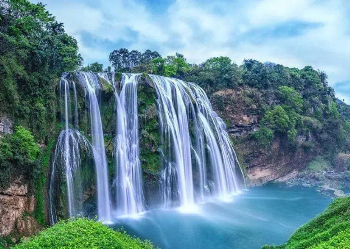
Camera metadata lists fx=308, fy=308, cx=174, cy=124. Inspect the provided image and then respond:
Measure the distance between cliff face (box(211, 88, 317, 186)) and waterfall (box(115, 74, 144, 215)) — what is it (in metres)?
9.38

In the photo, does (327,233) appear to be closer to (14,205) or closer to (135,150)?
(14,205)

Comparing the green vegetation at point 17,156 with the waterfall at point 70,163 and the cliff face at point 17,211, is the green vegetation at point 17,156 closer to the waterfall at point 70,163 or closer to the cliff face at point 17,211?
the cliff face at point 17,211

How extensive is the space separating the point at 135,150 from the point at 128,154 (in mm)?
456

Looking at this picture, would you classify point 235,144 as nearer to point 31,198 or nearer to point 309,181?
point 309,181

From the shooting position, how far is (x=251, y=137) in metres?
24.6

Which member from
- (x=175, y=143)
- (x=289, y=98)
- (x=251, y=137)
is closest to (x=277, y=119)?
(x=251, y=137)

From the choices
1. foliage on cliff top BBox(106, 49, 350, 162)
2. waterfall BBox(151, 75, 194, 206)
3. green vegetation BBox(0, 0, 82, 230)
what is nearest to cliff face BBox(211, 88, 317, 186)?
foliage on cliff top BBox(106, 49, 350, 162)

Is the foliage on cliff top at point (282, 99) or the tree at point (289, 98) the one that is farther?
the tree at point (289, 98)

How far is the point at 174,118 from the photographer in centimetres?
1839

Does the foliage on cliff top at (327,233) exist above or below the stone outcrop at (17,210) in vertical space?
below

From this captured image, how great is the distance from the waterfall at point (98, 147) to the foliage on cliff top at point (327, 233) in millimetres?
8412

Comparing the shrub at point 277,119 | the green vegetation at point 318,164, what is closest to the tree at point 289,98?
the shrub at point 277,119

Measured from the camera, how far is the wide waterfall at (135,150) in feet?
46.3


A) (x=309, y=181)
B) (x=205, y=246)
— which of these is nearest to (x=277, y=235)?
(x=205, y=246)
